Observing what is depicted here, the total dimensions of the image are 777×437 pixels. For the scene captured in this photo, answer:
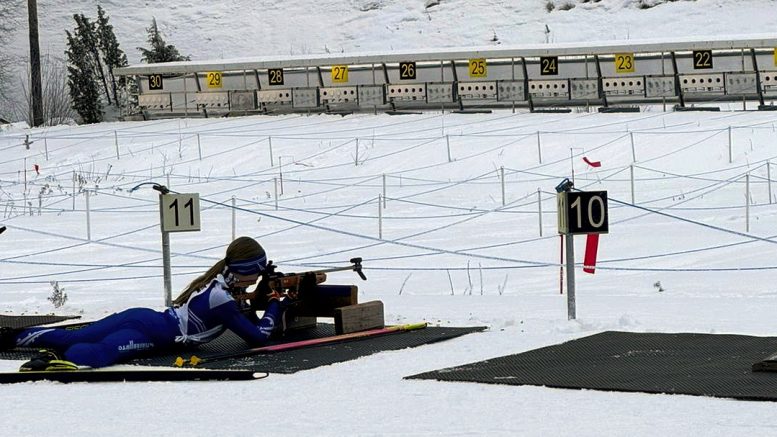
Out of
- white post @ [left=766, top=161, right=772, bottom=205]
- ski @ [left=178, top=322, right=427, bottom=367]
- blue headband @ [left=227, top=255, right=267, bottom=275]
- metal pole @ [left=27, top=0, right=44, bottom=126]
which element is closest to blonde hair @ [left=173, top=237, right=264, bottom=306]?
blue headband @ [left=227, top=255, right=267, bottom=275]

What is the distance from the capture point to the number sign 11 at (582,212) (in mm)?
11695

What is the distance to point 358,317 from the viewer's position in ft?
37.6

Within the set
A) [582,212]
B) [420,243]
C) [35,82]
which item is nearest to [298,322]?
[582,212]

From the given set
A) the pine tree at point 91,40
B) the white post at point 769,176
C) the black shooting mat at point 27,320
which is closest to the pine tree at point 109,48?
the pine tree at point 91,40

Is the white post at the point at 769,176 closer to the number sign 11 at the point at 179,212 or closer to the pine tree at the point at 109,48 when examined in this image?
the number sign 11 at the point at 179,212

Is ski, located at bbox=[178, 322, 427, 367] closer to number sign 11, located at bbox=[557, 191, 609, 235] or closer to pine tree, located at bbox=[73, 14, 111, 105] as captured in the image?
number sign 11, located at bbox=[557, 191, 609, 235]

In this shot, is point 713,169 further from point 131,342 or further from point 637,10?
point 637,10

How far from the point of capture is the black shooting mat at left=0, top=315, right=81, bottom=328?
1284cm

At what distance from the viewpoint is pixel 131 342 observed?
32.5 ft

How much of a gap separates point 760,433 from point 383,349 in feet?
13.7

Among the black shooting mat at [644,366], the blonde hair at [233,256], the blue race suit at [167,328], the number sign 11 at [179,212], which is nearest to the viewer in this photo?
the black shooting mat at [644,366]

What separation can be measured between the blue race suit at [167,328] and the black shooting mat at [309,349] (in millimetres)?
115

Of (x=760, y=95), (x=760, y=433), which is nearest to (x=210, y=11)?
(x=760, y=95)

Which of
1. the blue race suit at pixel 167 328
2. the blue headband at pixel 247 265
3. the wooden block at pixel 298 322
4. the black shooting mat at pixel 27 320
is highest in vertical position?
the blue headband at pixel 247 265
